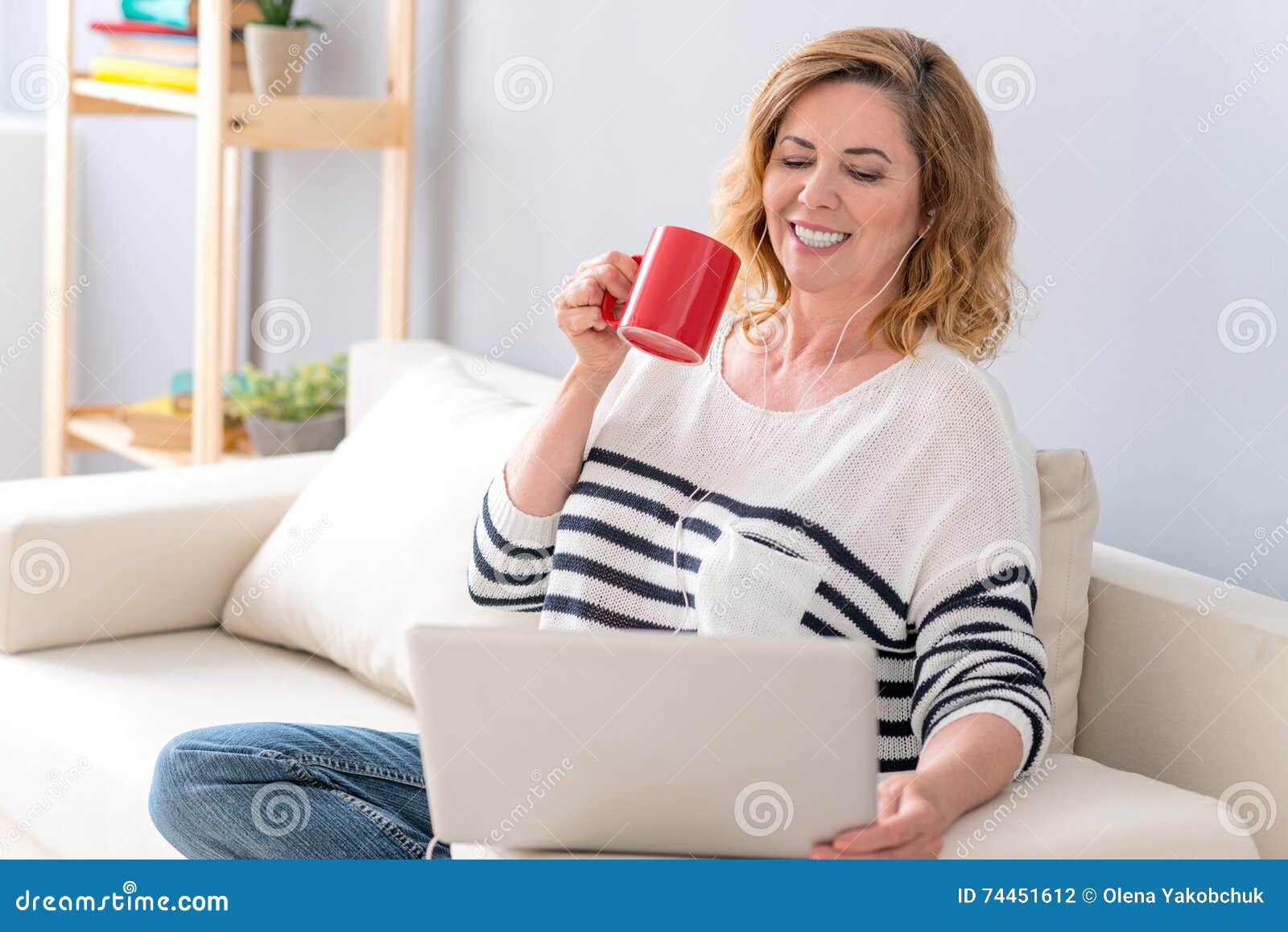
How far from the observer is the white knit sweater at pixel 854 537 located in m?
1.30

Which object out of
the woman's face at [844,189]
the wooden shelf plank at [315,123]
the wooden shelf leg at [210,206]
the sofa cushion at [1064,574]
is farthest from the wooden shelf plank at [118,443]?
the sofa cushion at [1064,574]

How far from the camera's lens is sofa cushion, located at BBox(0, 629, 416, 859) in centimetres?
161

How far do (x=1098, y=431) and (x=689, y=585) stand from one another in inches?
22.4

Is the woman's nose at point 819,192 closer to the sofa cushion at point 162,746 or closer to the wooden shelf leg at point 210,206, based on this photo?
the sofa cushion at point 162,746

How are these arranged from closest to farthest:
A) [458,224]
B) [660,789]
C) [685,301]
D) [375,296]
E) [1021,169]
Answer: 1. [660,789]
2. [685,301]
3. [1021,169]
4. [458,224]
5. [375,296]

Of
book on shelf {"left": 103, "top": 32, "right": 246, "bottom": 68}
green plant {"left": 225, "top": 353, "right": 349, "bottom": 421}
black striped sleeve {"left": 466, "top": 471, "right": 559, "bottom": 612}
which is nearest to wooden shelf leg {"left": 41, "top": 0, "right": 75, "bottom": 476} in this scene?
book on shelf {"left": 103, "top": 32, "right": 246, "bottom": 68}

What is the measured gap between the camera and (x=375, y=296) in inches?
113

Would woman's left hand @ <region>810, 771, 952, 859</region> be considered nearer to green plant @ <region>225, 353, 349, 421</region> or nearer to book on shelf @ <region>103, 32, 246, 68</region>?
green plant @ <region>225, 353, 349, 421</region>

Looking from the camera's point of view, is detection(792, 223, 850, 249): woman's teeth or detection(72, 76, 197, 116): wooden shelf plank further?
detection(72, 76, 197, 116): wooden shelf plank

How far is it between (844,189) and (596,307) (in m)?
0.26

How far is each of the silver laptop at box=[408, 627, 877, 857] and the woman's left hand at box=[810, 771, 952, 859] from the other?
0.02 m

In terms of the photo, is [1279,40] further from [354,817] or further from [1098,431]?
[354,817]
